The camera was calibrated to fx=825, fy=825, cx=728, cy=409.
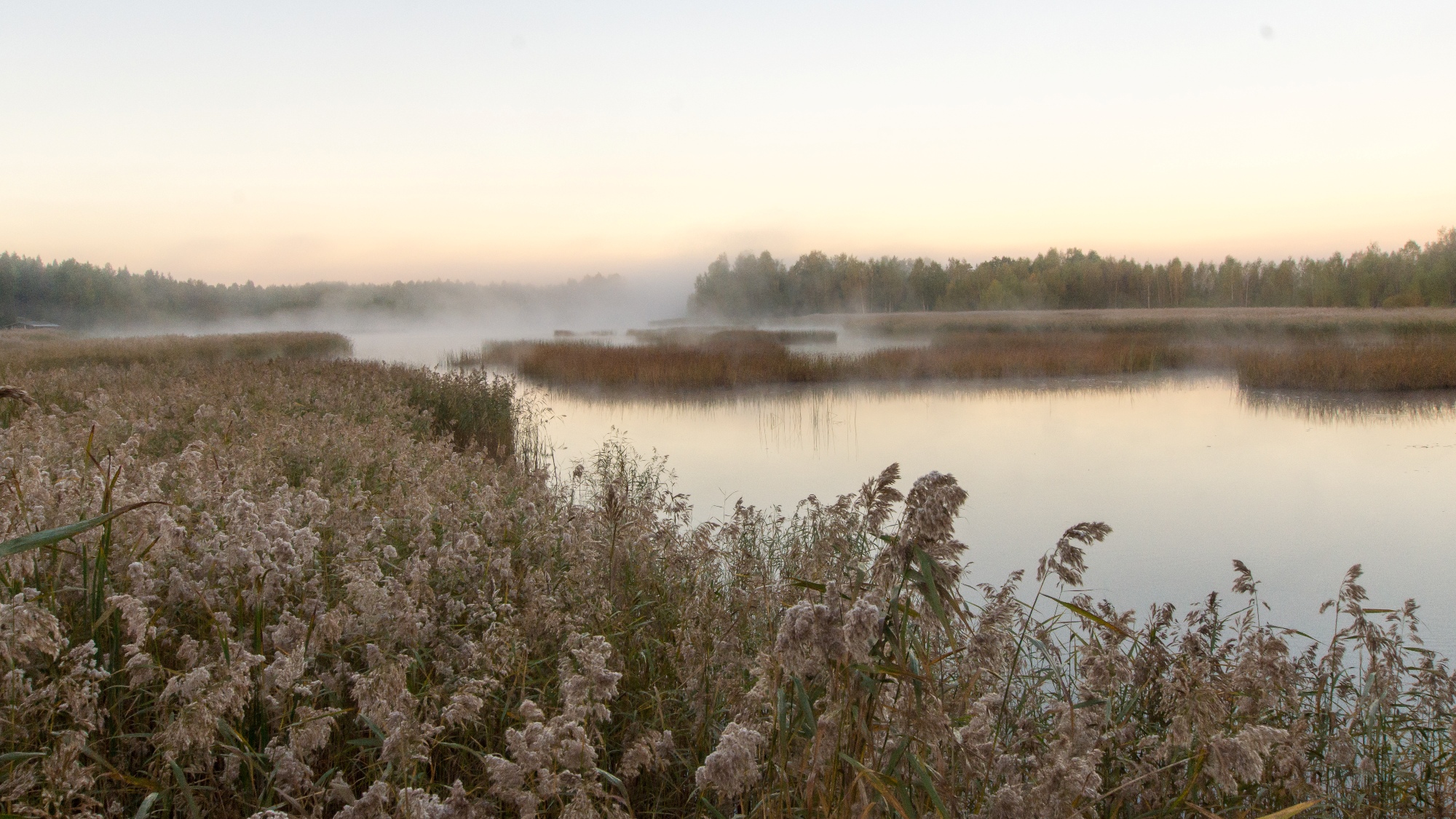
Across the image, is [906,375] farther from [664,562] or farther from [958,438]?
[664,562]

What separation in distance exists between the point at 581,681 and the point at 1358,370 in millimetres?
18836

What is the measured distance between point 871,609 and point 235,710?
1502 millimetres

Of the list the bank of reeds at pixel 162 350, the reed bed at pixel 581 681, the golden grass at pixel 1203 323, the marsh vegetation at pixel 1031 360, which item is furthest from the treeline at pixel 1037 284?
the reed bed at pixel 581 681

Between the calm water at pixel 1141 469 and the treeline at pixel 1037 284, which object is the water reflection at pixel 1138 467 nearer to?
the calm water at pixel 1141 469

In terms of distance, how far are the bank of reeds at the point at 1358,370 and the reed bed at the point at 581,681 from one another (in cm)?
1445

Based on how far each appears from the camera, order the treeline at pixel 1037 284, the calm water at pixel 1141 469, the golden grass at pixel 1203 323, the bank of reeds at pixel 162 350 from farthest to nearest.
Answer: the treeline at pixel 1037 284, the golden grass at pixel 1203 323, the bank of reeds at pixel 162 350, the calm water at pixel 1141 469

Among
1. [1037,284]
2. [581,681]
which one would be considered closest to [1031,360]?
[581,681]

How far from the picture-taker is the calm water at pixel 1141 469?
19.8ft

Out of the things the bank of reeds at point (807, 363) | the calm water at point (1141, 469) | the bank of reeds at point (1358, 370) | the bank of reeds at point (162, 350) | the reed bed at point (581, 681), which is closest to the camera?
the reed bed at point (581, 681)

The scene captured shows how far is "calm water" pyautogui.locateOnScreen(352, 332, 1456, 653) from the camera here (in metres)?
6.04

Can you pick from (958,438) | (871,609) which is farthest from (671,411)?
(871,609)

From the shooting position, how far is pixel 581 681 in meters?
1.72

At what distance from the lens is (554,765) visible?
5.11 ft

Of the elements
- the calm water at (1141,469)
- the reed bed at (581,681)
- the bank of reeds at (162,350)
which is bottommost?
the calm water at (1141,469)
